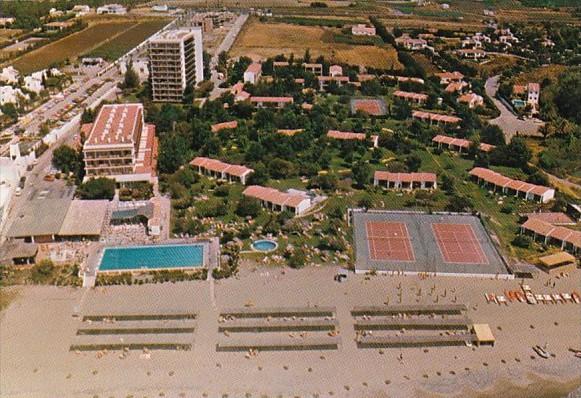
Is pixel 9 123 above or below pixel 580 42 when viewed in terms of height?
below

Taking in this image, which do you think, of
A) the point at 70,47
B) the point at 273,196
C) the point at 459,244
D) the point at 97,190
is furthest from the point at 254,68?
the point at 459,244

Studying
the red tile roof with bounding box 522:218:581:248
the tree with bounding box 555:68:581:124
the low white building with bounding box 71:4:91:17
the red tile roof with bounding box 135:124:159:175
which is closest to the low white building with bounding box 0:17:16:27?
the low white building with bounding box 71:4:91:17

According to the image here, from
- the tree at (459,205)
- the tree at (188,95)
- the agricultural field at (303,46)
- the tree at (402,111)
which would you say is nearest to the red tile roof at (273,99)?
the tree at (188,95)

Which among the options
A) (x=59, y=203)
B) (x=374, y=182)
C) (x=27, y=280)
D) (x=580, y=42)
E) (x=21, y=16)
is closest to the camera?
(x=27, y=280)

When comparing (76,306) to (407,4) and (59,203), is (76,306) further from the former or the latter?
(407,4)

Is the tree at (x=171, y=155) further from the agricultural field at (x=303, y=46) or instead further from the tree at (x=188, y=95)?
the agricultural field at (x=303, y=46)

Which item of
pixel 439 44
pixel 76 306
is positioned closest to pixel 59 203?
pixel 76 306

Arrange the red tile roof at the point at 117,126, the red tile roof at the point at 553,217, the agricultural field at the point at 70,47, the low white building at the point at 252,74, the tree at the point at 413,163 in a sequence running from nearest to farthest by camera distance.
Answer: the red tile roof at the point at 553,217 < the red tile roof at the point at 117,126 < the tree at the point at 413,163 < the low white building at the point at 252,74 < the agricultural field at the point at 70,47
